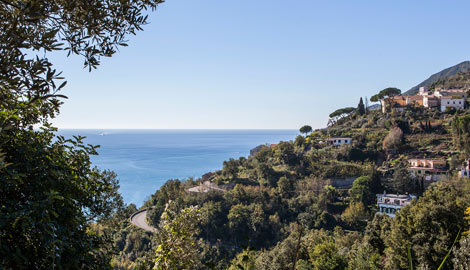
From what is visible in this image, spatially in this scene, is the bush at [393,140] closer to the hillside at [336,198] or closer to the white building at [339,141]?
the hillside at [336,198]

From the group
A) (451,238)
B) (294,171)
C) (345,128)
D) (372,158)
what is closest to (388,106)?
(345,128)

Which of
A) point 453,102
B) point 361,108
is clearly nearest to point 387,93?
point 361,108

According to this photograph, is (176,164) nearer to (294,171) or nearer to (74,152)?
(294,171)

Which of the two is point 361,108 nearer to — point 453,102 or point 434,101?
point 434,101

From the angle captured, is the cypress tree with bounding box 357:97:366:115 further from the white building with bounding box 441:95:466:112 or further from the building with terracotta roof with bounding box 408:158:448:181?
the building with terracotta roof with bounding box 408:158:448:181

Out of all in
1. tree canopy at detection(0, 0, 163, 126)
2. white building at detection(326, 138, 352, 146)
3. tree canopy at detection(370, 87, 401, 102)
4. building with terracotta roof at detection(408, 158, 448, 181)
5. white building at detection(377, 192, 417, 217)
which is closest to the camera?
tree canopy at detection(0, 0, 163, 126)

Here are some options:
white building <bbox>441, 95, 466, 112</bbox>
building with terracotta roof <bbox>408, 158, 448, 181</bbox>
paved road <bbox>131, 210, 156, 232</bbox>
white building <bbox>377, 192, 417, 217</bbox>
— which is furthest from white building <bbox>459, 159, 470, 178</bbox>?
paved road <bbox>131, 210, 156, 232</bbox>

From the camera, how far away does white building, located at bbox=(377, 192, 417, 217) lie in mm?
22703

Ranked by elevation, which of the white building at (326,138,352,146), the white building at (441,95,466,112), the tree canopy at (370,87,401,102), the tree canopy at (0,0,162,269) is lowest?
the white building at (326,138,352,146)

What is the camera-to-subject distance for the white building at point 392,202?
74.5 feet

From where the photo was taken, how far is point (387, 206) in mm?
23109

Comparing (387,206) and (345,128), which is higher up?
(345,128)

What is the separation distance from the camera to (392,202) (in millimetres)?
23547

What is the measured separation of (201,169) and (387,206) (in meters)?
49.2
